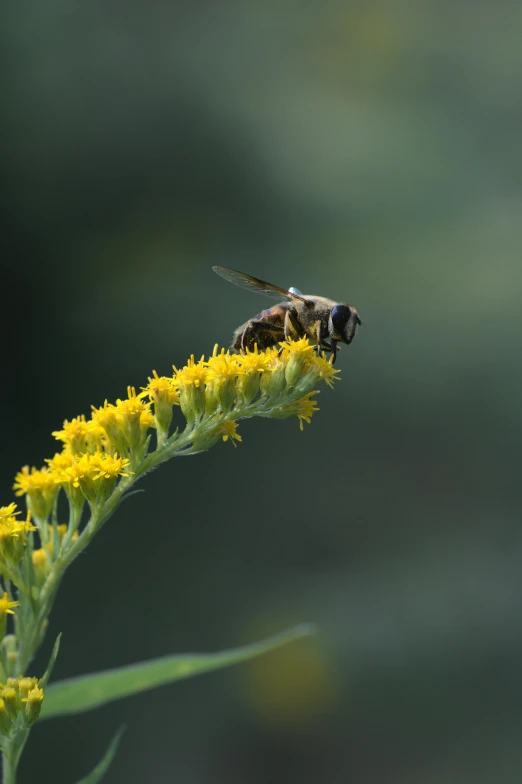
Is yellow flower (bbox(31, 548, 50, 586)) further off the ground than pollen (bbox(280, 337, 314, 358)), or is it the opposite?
pollen (bbox(280, 337, 314, 358))

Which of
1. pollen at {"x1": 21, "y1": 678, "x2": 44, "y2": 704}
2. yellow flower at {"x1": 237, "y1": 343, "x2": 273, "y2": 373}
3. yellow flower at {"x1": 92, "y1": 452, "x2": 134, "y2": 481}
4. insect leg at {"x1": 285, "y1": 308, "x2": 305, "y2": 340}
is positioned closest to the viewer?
pollen at {"x1": 21, "y1": 678, "x2": 44, "y2": 704}

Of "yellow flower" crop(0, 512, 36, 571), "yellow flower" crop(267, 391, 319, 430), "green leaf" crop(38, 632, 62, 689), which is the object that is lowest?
"green leaf" crop(38, 632, 62, 689)

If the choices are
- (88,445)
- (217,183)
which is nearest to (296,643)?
(217,183)

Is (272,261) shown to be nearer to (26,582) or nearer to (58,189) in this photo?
(58,189)

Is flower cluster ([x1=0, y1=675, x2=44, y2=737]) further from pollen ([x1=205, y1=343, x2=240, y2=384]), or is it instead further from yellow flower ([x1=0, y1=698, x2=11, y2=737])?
pollen ([x1=205, y1=343, x2=240, y2=384])

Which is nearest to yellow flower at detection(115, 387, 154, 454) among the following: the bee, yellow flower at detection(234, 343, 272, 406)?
yellow flower at detection(234, 343, 272, 406)

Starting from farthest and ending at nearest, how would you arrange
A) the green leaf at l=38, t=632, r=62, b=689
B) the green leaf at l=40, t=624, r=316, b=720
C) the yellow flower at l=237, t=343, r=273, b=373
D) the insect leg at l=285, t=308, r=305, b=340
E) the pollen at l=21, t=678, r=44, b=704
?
1. the insect leg at l=285, t=308, r=305, b=340
2. the yellow flower at l=237, t=343, r=273, b=373
3. the green leaf at l=40, t=624, r=316, b=720
4. the pollen at l=21, t=678, r=44, b=704
5. the green leaf at l=38, t=632, r=62, b=689

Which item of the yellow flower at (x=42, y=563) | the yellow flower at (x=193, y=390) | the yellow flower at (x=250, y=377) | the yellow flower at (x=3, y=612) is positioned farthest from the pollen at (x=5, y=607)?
the yellow flower at (x=250, y=377)
